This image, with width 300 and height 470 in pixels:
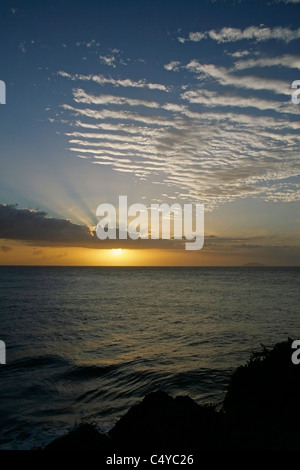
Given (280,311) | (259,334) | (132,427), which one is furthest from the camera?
(280,311)

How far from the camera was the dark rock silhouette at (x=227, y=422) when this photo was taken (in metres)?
8.60

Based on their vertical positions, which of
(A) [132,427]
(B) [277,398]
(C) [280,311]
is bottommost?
(C) [280,311]

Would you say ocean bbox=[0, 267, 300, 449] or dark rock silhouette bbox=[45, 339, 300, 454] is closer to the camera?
dark rock silhouette bbox=[45, 339, 300, 454]

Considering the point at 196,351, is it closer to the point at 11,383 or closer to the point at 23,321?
the point at 11,383

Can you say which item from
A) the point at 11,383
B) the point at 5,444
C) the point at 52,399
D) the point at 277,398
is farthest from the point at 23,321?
the point at 277,398

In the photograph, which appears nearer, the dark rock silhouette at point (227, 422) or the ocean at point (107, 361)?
the dark rock silhouette at point (227, 422)

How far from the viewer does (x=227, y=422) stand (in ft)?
30.9

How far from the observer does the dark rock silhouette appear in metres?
8.60

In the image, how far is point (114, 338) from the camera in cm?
3145

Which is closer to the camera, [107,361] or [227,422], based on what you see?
[227,422]

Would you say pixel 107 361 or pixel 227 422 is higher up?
pixel 227 422

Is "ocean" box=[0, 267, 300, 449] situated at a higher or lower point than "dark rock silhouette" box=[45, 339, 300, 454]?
lower

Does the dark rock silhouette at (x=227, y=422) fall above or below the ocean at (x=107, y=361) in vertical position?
above
